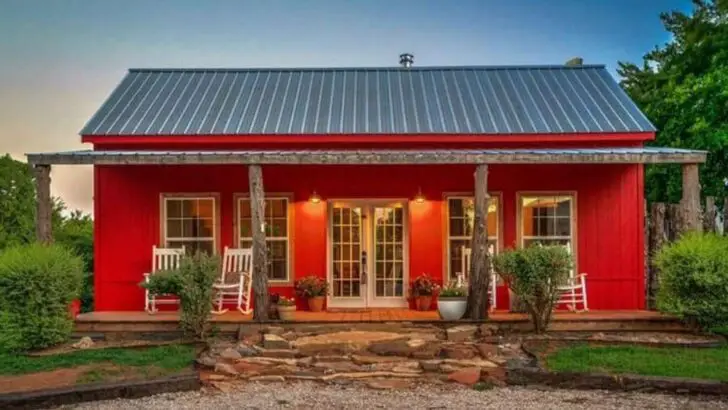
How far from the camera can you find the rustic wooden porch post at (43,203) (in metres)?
9.79

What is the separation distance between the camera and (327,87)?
13.0m

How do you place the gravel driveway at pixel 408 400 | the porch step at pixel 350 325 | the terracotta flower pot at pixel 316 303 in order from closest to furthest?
the gravel driveway at pixel 408 400
the porch step at pixel 350 325
the terracotta flower pot at pixel 316 303

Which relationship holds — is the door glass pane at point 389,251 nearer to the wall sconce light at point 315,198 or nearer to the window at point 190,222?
the wall sconce light at point 315,198

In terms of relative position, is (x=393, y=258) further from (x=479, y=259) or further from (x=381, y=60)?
(x=381, y=60)

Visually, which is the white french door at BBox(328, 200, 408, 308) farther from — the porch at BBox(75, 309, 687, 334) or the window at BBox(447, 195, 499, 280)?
the porch at BBox(75, 309, 687, 334)

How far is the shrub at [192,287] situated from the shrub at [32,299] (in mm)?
1078

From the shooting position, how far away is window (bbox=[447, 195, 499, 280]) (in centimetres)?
1148

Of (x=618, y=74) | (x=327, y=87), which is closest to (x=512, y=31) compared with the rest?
(x=327, y=87)

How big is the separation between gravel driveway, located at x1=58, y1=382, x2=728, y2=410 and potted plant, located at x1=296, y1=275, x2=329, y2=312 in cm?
366

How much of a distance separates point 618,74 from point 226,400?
25887 mm

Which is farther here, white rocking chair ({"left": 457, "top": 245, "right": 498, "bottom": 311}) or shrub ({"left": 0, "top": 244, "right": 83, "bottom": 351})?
white rocking chair ({"left": 457, "top": 245, "right": 498, "bottom": 311})

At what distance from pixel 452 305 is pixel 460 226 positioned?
6.59 feet

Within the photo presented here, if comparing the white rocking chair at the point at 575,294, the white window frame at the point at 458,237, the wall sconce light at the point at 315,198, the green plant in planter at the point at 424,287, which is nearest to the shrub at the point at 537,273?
the white rocking chair at the point at 575,294

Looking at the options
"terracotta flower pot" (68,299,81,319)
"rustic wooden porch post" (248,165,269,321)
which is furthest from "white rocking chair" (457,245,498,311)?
"terracotta flower pot" (68,299,81,319)
